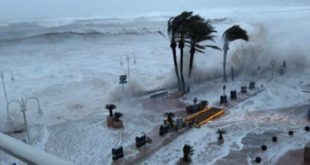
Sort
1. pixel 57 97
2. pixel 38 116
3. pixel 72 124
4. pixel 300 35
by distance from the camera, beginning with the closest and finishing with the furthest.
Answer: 1. pixel 72 124
2. pixel 38 116
3. pixel 57 97
4. pixel 300 35

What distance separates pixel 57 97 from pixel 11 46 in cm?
3965

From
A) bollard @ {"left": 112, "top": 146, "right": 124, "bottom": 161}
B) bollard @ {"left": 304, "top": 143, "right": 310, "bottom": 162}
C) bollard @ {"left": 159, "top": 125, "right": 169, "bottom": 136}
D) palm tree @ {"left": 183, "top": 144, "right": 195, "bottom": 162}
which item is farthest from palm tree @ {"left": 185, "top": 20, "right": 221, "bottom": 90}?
bollard @ {"left": 304, "top": 143, "right": 310, "bottom": 162}

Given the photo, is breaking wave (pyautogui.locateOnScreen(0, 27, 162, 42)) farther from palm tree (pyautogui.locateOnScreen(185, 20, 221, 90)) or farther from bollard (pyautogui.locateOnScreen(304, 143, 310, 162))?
bollard (pyautogui.locateOnScreen(304, 143, 310, 162))

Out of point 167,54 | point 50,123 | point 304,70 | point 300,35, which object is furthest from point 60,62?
point 300,35

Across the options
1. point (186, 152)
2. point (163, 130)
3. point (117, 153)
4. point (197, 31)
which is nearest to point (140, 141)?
point (117, 153)

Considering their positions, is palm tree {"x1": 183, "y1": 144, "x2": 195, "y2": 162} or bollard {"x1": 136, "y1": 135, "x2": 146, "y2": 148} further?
bollard {"x1": 136, "y1": 135, "x2": 146, "y2": 148}

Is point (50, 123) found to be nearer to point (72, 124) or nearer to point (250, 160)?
point (72, 124)

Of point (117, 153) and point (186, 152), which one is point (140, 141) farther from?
point (186, 152)

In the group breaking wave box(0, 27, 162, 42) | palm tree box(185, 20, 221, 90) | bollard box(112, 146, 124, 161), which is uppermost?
palm tree box(185, 20, 221, 90)

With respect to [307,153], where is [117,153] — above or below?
below

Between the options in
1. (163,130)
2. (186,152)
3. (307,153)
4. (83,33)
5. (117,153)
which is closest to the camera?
(307,153)

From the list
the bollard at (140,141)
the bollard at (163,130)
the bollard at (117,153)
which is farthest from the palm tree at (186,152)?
the bollard at (163,130)

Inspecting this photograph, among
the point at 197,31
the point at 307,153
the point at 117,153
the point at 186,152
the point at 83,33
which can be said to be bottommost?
the point at 117,153

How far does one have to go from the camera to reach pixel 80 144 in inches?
717
